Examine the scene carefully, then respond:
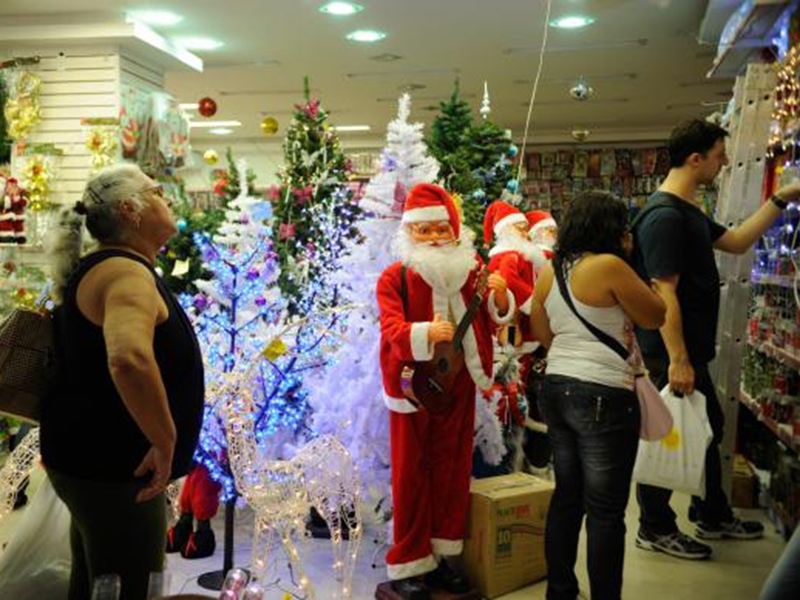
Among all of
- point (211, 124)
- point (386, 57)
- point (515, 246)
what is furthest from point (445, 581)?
point (211, 124)

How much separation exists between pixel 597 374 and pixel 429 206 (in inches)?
37.0

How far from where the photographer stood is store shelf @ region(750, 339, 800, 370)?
11.0 feet

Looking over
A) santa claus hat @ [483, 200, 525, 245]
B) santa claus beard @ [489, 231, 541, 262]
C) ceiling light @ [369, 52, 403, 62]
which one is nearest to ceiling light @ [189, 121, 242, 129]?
ceiling light @ [369, 52, 403, 62]

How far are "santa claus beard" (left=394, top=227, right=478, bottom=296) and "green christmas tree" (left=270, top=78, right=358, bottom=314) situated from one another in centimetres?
126

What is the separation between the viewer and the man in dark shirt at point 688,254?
312cm

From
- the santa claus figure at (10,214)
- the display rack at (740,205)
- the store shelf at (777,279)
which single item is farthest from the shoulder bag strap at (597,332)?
the santa claus figure at (10,214)

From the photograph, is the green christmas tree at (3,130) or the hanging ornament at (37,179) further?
the green christmas tree at (3,130)

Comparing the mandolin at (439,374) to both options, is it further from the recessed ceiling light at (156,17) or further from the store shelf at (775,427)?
the recessed ceiling light at (156,17)

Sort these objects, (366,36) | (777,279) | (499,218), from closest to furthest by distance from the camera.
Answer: (777,279) < (499,218) < (366,36)

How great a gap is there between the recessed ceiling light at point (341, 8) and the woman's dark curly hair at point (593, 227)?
3.56 m

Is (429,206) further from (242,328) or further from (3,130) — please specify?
(3,130)

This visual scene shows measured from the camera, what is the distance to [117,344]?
5.48ft

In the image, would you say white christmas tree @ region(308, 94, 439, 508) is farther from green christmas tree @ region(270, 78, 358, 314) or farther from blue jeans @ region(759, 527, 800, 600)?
blue jeans @ region(759, 527, 800, 600)

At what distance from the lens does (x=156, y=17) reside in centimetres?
589
